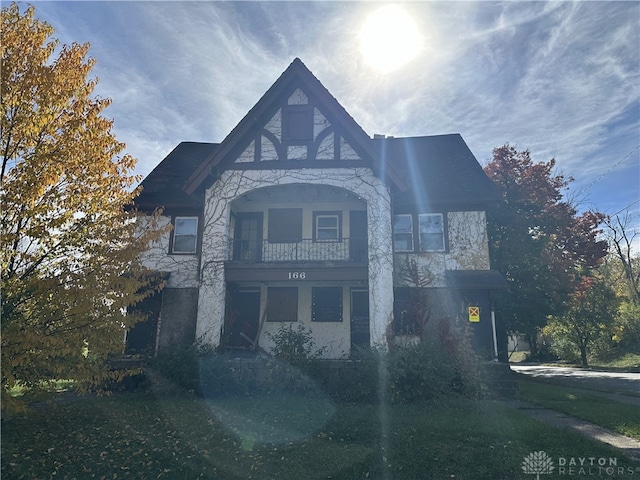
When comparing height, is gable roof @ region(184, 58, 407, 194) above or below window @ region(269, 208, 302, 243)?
above

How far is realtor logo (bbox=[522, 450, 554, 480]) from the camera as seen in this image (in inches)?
247

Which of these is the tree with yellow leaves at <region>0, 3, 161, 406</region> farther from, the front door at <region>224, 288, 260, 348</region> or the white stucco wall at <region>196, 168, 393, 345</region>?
the front door at <region>224, 288, 260, 348</region>

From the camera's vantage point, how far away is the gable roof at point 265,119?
14.0m

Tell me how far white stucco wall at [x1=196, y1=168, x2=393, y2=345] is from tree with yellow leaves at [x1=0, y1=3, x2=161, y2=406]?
21.0ft

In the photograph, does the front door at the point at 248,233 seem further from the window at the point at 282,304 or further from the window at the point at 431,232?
the window at the point at 431,232

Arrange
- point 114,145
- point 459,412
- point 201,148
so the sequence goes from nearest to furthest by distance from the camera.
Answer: point 114,145
point 459,412
point 201,148

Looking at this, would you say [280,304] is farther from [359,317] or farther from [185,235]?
[185,235]

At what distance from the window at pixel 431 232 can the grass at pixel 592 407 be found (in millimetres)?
5465

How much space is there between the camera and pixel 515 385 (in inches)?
490

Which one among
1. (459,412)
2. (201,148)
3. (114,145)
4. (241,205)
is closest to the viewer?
(114,145)

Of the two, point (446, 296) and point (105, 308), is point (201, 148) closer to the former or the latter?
point (446, 296)

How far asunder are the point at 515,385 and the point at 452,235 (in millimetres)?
5300

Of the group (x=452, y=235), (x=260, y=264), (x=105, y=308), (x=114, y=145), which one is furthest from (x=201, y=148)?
(x=105, y=308)

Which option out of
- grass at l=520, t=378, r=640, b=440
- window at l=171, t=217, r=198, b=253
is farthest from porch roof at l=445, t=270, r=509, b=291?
window at l=171, t=217, r=198, b=253
